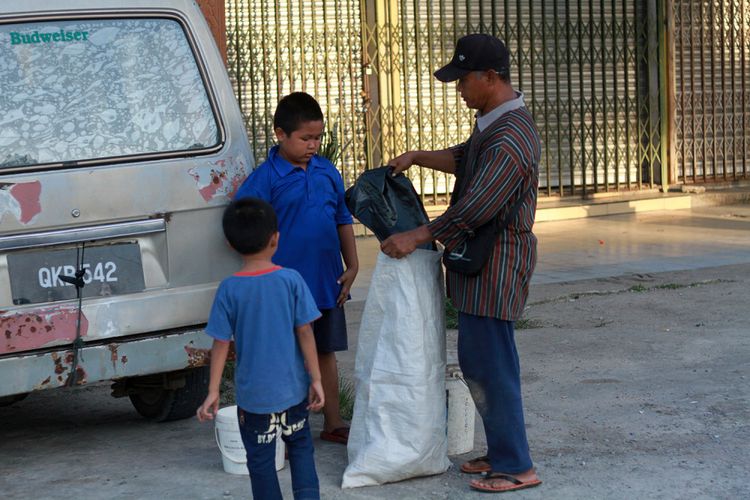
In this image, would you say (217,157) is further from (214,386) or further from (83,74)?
(214,386)

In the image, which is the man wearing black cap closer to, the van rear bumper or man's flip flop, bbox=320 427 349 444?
man's flip flop, bbox=320 427 349 444

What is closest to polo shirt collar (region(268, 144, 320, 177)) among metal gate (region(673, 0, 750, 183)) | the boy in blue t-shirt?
the boy in blue t-shirt

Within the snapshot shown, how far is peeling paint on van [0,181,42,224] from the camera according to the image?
4406 millimetres

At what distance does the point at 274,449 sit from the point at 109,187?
4.47ft

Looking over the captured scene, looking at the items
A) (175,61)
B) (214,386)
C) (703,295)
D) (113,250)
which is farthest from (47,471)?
(703,295)

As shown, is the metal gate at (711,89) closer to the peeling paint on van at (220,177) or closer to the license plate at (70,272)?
the peeling paint on van at (220,177)

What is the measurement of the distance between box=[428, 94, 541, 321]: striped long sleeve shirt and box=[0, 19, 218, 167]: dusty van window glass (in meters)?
1.18

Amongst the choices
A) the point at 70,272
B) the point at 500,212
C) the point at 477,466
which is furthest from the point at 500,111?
the point at 70,272

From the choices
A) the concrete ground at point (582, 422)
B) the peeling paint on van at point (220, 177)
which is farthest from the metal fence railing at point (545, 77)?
the peeling paint on van at point (220, 177)

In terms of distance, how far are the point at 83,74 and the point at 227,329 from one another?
1.46m

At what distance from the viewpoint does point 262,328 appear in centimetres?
374

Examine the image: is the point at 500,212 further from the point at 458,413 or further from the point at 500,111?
the point at 458,413

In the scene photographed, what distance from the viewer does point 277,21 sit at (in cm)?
1159

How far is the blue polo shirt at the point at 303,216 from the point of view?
185 inches
